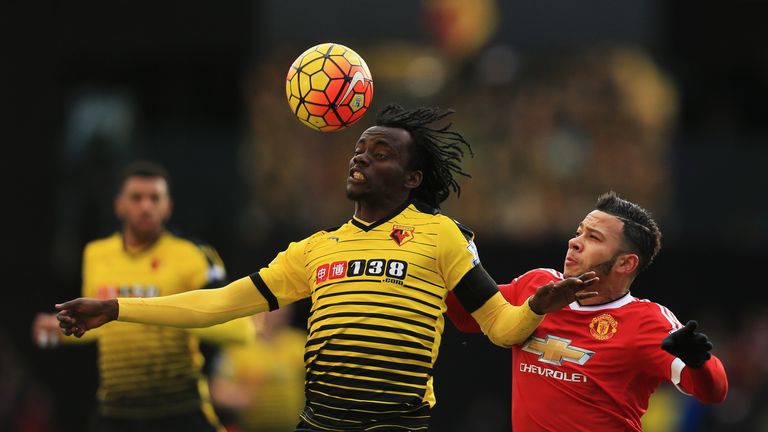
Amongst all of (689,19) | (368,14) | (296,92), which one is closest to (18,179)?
(368,14)

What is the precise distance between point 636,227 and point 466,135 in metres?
9.70

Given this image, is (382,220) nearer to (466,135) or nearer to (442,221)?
(442,221)

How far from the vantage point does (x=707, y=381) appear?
274 inches

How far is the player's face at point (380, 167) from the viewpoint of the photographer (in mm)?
7379

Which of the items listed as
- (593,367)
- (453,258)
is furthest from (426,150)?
(593,367)

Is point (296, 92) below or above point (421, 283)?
above

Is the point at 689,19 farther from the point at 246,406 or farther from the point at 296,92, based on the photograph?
the point at 296,92

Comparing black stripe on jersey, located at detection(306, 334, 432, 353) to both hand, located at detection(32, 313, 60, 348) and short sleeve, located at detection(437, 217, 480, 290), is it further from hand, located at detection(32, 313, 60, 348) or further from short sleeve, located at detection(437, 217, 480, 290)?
hand, located at detection(32, 313, 60, 348)

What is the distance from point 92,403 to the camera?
17.9 meters

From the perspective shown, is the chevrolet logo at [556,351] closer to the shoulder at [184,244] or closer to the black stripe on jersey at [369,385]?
the black stripe on jersey at [369,385]

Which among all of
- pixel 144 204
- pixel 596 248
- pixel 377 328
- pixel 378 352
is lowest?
pixel 378 352

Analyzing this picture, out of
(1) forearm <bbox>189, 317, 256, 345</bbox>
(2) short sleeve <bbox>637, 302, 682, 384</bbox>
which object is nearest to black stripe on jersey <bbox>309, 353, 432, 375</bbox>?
(2) short sleeve <bbox>637, 302, 682, 384</bbox>

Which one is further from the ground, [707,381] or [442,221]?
[442,221]

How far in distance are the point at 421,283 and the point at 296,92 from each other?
1.53 meters
